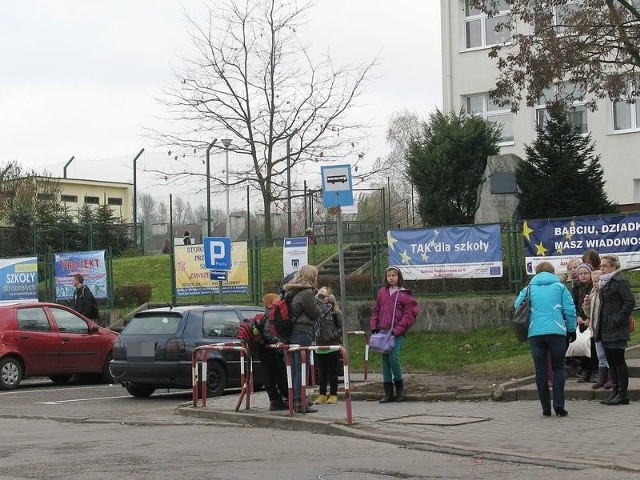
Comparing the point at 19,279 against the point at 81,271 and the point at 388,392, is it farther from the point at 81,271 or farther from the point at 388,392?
the point at 388,392

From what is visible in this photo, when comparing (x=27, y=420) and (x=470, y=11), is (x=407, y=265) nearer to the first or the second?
(x=27, y=420)

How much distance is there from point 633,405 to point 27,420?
759 centimetres

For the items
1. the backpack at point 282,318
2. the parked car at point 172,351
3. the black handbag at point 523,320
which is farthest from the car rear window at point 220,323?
the black handbag at point 523,320

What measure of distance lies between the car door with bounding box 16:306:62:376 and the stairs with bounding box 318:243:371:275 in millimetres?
8602

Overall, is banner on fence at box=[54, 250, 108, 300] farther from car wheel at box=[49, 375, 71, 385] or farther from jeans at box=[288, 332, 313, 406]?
jeans at box=[288, 332, 313, 406]

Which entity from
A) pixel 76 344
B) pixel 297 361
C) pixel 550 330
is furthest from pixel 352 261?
pixel 550 330

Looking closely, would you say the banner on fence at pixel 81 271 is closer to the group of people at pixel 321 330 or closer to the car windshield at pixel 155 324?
the car windshield at pixel 155 324

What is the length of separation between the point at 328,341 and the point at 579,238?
800cm

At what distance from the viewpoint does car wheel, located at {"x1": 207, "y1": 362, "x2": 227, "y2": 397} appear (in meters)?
17.3

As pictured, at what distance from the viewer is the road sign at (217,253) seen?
23.8m

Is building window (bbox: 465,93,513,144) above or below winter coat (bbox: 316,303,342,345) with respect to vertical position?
above

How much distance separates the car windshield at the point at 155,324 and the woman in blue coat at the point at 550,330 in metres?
6.84

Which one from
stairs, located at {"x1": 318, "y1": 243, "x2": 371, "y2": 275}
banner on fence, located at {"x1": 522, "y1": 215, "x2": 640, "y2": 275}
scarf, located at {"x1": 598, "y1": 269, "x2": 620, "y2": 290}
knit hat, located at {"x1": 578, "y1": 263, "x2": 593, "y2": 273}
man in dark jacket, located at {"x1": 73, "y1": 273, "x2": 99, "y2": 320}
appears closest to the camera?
scarf, located at {"x1": 598, "y1": 269, "x2": 620, "y2": 290}

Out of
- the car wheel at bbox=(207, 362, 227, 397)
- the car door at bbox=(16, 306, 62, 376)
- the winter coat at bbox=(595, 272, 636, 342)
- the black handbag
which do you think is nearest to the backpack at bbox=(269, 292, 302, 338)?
the black handbag
